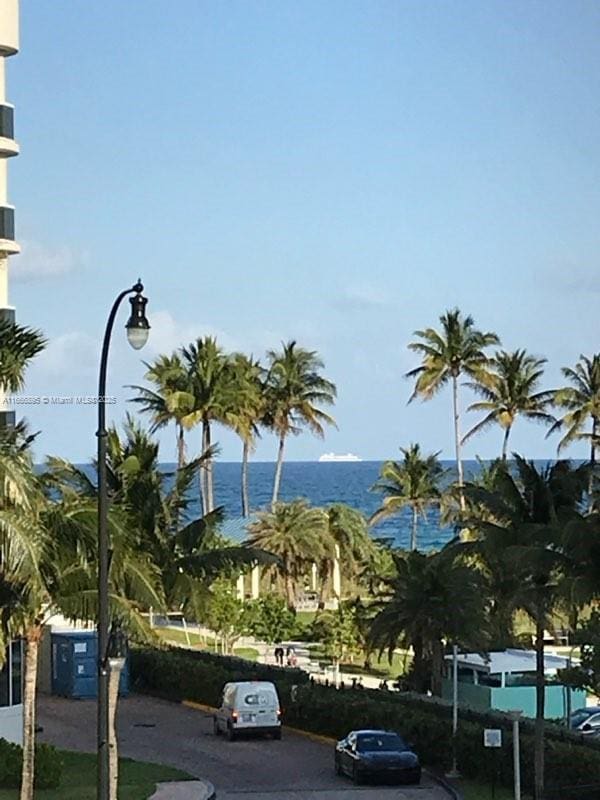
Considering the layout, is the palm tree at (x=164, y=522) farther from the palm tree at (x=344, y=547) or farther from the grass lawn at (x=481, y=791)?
the palm tree at (x=344, y=547)

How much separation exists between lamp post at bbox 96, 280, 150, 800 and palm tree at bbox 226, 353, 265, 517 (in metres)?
55.5

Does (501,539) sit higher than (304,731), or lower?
higher

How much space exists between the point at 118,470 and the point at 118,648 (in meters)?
14.9

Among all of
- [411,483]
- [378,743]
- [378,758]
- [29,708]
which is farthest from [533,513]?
[411,483]

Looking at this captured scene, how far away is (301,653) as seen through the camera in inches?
2606

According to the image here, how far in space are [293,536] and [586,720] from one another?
3408 cm

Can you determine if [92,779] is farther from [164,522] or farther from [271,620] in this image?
[271,620]

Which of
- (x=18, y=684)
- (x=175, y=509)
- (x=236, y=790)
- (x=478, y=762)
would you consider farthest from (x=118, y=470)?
(x=478, y=762)

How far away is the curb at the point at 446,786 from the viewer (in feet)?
115

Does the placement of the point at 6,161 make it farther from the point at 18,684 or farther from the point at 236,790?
the point at 236,790

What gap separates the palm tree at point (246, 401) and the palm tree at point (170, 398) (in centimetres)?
229

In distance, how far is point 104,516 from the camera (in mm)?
24438

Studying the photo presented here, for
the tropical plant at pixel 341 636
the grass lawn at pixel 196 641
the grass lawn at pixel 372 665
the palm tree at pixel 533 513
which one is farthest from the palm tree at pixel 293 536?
the palm tree at pixel 533 513

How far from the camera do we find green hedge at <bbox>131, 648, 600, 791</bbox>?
35.6 meters
